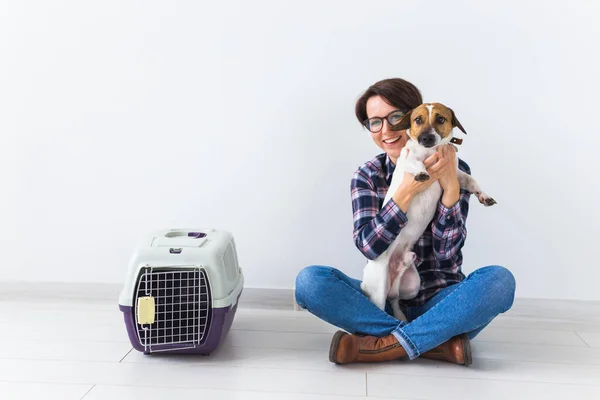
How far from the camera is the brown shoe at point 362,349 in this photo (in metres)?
1.84

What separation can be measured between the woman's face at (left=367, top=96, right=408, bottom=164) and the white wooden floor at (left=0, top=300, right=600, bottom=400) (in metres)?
0.65

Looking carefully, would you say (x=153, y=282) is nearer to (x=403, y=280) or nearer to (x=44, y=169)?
(x=403, y=280)

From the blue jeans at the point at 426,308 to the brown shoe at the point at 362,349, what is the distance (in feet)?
0.10

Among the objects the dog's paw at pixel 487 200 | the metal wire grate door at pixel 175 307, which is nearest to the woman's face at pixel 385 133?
the dog's paw at pixel 487 200

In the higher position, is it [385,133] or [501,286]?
[385,133]

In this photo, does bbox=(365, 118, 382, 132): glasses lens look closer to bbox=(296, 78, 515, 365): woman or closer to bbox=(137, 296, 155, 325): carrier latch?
bbox=(296, 78, 515, 365): woman

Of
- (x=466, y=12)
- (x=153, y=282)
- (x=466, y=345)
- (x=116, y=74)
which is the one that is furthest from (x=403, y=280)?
(x=116, y=74)

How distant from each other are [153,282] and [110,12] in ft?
3.84

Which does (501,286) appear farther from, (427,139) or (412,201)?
(427,139)

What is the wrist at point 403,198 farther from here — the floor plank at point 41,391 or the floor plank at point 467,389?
the floor plank at point 41,391

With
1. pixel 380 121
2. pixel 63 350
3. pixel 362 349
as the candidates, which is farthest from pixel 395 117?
pixel 63 350

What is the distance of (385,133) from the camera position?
1998mm

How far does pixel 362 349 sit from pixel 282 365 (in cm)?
24

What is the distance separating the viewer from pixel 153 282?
1.88 m
